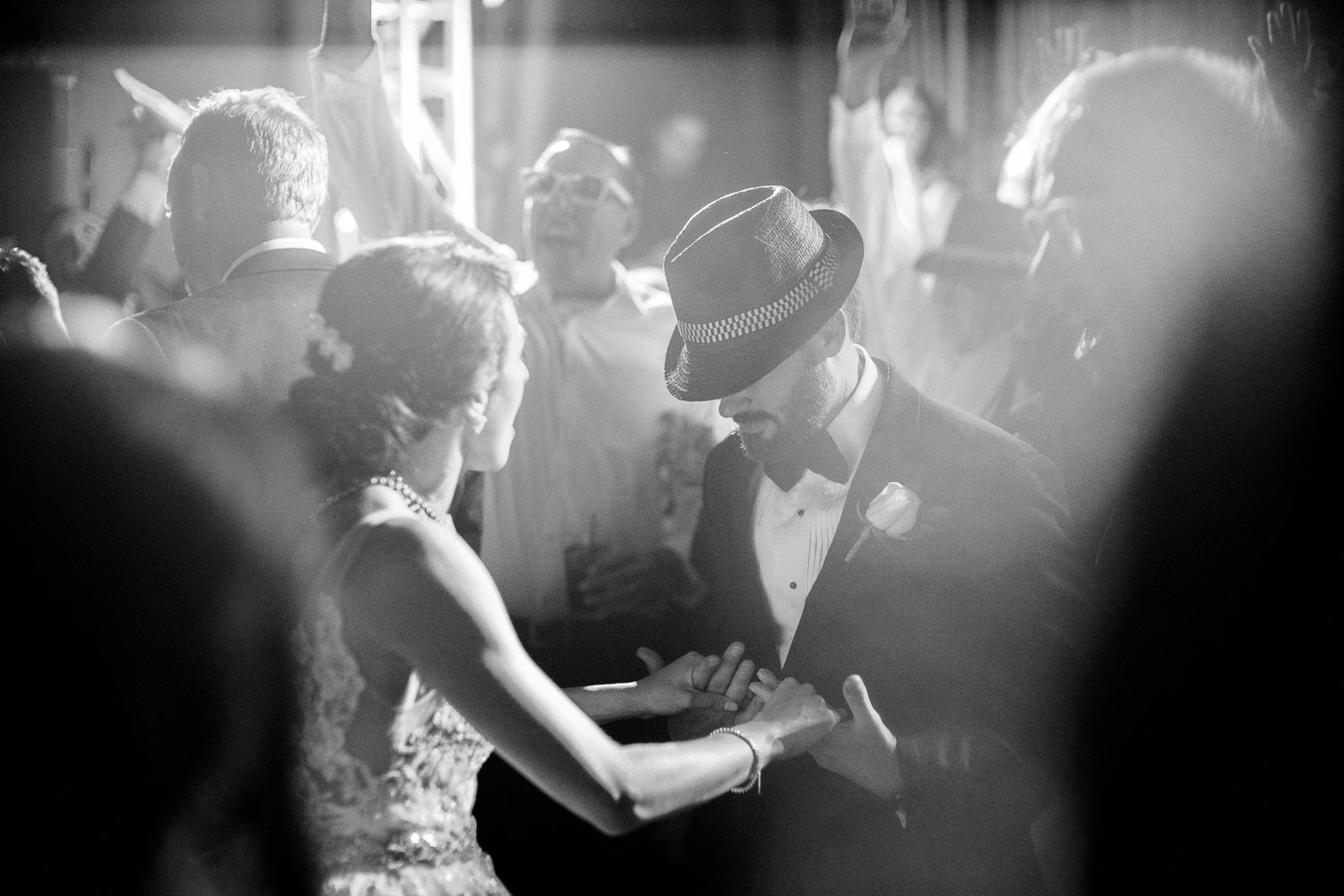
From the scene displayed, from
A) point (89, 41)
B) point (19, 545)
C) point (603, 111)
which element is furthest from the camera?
point (603, 111)

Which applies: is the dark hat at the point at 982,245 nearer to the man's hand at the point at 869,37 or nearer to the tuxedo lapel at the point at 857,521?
the man's hand at the point at 869,37

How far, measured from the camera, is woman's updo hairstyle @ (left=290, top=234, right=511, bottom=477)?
6.32 feet

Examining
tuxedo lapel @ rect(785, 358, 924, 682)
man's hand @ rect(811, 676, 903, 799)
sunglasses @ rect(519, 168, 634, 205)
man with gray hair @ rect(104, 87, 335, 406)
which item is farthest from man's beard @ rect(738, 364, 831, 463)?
sunglasses @ rect(519, 168, 634, 205)

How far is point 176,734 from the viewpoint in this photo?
192 cm

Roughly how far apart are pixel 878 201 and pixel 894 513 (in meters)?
1.71

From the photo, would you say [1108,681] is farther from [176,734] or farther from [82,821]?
[82,821]

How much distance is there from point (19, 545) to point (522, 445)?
1.76 m

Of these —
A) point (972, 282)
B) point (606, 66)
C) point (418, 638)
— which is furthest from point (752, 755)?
point (606, 66)

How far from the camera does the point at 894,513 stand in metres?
2.36

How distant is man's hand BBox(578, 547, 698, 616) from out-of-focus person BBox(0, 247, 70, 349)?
145cm

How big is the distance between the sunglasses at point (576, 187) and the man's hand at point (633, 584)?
1.16 metres

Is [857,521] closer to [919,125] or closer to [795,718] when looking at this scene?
[795,718]

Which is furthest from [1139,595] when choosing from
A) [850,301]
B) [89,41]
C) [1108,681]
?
[89,41]

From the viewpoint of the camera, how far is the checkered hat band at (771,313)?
242cm
